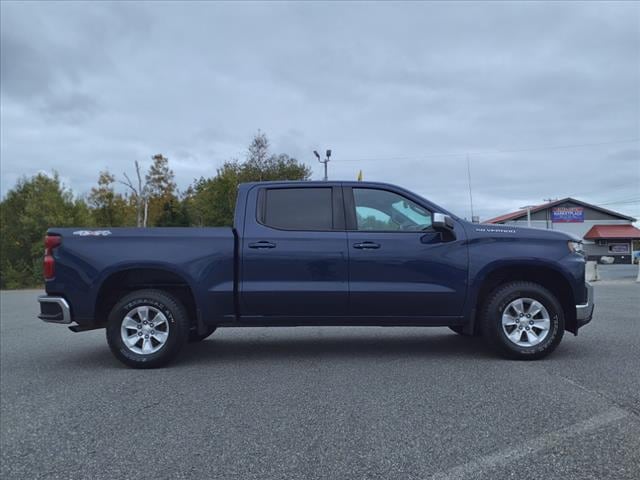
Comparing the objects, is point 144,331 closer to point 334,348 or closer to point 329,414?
point 334,348

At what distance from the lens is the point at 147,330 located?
219 inches

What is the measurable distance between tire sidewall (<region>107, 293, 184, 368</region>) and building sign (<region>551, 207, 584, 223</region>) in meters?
52.3

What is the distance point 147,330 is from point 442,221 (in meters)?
3.35

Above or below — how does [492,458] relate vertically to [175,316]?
below

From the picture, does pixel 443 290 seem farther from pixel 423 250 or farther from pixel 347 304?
pixel 347 304

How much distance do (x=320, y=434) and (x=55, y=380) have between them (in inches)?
123

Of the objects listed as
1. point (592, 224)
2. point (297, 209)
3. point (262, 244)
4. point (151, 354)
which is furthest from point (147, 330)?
point (592, 224)

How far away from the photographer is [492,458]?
3.08 meters

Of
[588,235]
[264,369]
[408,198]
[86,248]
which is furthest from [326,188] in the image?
[588,235]

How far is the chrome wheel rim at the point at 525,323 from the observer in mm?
5512

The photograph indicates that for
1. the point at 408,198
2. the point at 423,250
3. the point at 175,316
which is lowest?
the point at 175,316

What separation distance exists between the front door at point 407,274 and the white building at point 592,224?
48527 mm

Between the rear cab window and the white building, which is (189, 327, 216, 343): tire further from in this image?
the white building

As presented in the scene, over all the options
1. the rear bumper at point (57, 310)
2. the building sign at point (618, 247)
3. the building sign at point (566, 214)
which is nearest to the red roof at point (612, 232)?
the building sign at point (618, 247)
